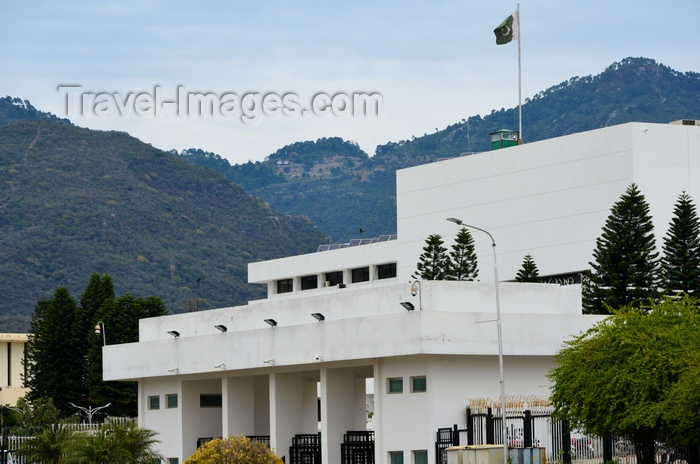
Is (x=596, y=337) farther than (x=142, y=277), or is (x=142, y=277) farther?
(x=142, y=277)

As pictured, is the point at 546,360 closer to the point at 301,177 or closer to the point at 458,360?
the point at 458,360

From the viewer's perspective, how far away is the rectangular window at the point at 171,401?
44.4 metres

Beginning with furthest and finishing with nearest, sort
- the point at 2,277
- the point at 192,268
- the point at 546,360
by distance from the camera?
1. the point at 192,268
2. the point at 2,277
3. the point at 546,360

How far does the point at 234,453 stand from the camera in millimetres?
34594

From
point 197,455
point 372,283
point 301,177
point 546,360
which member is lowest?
point 197,455

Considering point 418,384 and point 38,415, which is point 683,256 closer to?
point 418,384

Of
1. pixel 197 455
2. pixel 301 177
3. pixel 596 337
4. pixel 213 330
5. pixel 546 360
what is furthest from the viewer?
pixel 301 177

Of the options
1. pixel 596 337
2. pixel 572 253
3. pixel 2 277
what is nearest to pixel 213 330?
pixel 596 337

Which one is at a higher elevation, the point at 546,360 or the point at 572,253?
the point at 572,253

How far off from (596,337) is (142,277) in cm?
8828

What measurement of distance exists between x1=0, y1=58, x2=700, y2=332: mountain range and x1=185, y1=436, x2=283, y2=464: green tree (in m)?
48.7

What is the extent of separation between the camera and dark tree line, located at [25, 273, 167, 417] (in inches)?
2576

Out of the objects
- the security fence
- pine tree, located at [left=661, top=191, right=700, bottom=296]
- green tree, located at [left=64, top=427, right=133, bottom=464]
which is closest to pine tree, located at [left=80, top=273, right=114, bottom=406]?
pine tree, located at [left=661, top=191, right=700, bottom=296]

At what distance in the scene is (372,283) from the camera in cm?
7794
